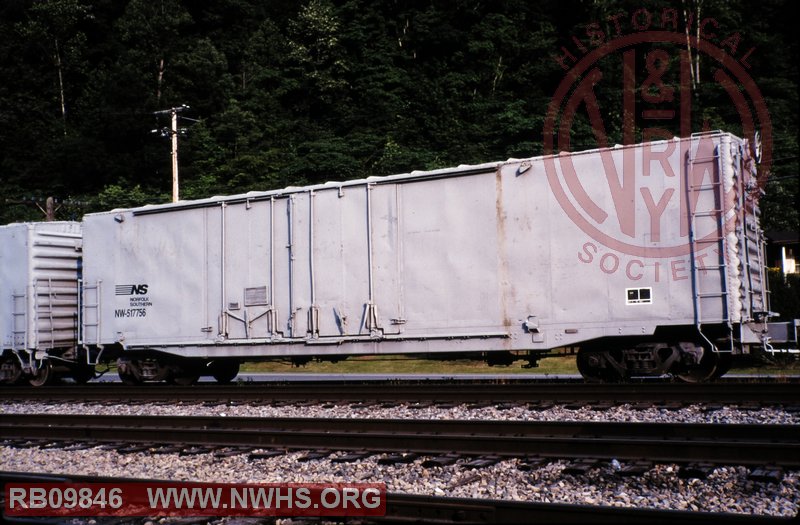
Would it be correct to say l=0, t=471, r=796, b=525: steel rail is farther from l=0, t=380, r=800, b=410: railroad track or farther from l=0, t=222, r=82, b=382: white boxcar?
l=0, t=222, r=82, b=382: white boxcar

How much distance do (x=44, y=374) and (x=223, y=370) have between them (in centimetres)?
433

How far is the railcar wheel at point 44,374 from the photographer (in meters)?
18.2

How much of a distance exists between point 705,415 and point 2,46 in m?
62.4

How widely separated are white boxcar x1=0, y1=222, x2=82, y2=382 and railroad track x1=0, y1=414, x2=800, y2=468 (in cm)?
708

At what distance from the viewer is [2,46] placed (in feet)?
194

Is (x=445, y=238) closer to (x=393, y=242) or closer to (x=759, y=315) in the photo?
(x=393, y=242)

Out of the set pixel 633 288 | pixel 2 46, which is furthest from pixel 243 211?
pixel 2 46

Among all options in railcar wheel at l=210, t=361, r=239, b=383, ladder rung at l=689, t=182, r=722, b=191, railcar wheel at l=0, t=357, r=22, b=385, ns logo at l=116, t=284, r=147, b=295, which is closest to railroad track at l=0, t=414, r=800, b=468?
ladder rung at l=689, t=182, r=722, b=191

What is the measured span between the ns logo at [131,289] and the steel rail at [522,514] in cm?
1192

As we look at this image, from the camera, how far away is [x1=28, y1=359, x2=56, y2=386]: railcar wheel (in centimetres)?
1822

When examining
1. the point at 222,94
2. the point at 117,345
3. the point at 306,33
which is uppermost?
the point at 306,33

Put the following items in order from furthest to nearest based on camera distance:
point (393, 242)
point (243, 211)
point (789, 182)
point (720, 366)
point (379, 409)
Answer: point (789, 182), point (243, 211), point (393, 242), point (720, 366), point (379, 409)

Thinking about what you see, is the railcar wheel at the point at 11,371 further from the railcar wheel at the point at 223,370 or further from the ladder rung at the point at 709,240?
the ladder rung at the point at 709,240

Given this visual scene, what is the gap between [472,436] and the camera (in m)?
8.47
